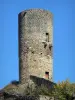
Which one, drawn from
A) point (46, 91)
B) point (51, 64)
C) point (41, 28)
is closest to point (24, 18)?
point (41, 28)

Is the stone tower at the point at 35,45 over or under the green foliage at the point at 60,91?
over

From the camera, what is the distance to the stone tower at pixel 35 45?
38531 millimetres

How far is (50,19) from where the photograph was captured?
40.1 m

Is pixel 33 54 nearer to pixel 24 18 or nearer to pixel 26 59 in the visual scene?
pixel 26 59

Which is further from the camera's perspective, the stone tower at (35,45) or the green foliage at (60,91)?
the stone tower at (35,45)

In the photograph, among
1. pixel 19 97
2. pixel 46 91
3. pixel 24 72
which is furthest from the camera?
pixel 24 72

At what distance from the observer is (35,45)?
38875 mm

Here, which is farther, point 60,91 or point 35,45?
point 35,45

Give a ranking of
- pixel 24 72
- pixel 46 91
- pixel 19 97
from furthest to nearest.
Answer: pixel 24 72 → pixel 46 91 → pixel 19 97

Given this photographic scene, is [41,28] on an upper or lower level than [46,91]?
upper

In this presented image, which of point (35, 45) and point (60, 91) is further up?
point (35, 45)

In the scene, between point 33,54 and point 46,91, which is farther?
point 33,54

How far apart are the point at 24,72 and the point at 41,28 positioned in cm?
381

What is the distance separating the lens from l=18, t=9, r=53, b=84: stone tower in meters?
38.5
